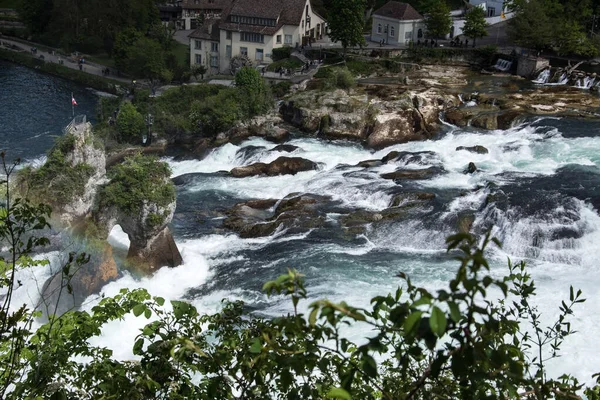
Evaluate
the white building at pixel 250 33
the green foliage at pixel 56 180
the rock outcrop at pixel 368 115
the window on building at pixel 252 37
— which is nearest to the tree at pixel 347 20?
the white building at pixel 250 33

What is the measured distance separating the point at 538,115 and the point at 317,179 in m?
18.2

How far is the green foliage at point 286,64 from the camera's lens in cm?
6506

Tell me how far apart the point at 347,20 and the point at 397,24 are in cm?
944

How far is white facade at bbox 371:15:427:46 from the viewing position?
72.4 metres

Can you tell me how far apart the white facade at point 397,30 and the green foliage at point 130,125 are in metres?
31.5

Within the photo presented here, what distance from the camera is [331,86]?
55.5 m

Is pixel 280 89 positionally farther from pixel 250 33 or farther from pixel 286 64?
pixel 250 33

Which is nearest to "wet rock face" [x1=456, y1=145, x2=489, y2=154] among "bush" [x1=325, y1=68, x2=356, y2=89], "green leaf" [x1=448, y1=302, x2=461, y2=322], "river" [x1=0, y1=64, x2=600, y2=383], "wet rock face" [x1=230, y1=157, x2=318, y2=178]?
"river" [x1=0, y1=64, x2=600, y2=383]

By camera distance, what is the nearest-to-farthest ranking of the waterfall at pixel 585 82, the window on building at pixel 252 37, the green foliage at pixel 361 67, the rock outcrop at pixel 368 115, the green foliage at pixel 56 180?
the green foliage at pixel 56 180 < the rock outcrop at pixel 368 115 < the waterfall at pixel 585 82 < the green foliage at pixel 361 67 < the window on building at pixel 252 37

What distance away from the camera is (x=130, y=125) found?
49875 millimetres

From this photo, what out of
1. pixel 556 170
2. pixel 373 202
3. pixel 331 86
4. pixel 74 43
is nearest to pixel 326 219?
pixel 373 202

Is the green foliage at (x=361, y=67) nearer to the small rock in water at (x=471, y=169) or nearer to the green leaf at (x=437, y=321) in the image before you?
the small rock in water at (x=471, y=169)

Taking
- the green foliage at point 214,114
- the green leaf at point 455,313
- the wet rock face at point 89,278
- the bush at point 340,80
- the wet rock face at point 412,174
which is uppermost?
the green leaf at point 455,313

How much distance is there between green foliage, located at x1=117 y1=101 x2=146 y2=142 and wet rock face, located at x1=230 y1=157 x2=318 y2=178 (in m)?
9.00
